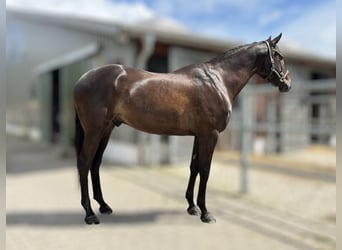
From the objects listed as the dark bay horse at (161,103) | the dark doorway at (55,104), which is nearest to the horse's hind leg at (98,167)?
the dark bay horse at (161,103)

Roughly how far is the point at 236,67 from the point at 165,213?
12.1 feet

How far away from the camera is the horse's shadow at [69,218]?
12.7ft

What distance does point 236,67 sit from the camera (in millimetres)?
806

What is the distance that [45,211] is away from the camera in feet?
14.0

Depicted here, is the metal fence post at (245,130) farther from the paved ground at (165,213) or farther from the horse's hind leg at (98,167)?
the horse's hind leg at (98,167)

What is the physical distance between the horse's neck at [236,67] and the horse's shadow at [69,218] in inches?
129

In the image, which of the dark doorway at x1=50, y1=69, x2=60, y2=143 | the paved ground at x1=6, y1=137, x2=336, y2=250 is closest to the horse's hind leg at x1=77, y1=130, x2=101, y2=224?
the paved ground at x1=6, y1=137, x2=336, y2=250

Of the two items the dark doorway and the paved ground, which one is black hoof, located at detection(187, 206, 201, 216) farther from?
the dark doorway

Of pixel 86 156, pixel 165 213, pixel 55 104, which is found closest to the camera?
pixel 86 156

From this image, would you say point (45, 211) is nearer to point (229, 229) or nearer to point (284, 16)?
point (229, 229)

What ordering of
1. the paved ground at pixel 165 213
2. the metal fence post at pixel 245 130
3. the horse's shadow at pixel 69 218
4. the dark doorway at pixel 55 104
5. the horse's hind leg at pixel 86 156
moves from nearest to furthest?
1. the horse's hind leg at pixel 86 156
2. the paved ground at pixel 165 213
3. the horse's shadow at pixel 69 218
4. the metal fence post at pixel 245 130
5. the dark doorway at pixel 55 104

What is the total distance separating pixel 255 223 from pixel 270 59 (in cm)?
354

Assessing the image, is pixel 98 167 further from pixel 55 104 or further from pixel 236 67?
pixel 55 104

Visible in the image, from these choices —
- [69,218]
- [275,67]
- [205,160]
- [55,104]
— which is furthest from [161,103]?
[55,104]
